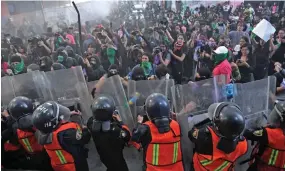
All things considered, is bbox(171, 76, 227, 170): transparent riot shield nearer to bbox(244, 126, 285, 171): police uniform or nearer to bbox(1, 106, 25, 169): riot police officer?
bbox(244, 126, 285, 171): police uniform

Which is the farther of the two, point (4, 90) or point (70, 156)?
point (4, 90)

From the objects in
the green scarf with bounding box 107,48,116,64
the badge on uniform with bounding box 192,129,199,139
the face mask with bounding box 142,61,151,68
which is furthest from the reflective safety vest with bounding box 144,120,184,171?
the green scarf with bounding box 107,48,116,64

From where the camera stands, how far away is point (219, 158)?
210 cm

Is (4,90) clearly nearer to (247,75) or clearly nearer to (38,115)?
(38,115)

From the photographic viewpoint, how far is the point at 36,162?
284 cm

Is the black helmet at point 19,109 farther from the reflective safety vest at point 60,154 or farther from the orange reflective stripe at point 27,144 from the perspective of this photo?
the reflective safety vest at point 60,154

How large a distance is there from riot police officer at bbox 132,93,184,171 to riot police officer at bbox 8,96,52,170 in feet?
3.74

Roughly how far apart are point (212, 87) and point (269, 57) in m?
3.22

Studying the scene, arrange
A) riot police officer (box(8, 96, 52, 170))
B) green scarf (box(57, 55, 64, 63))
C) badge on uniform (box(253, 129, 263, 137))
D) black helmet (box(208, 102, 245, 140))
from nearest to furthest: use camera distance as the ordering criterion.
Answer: black helmet (box(208, 102, 245, 140))
badge on uniform (box(253, 129, 263, 137))
riot police officer (box(8, 96, 52, 170))
green scarf (box(57, 55, 64, 63))

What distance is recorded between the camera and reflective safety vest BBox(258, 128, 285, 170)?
2160 millimetres

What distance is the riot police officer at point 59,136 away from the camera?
2316 millimetres

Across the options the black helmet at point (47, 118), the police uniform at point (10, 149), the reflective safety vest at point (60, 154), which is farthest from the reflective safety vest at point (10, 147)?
the black helmet at point (47, 118)

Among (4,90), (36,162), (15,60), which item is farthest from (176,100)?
(15,60)

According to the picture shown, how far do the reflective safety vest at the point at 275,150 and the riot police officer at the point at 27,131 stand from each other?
7.06 feet
